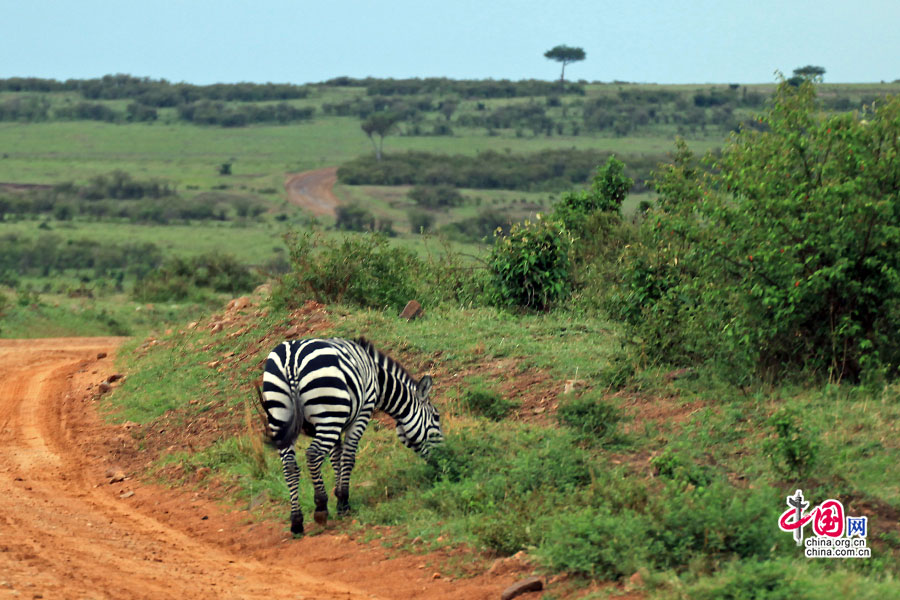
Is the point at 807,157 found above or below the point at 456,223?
above

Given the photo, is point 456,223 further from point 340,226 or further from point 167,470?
point 167,470

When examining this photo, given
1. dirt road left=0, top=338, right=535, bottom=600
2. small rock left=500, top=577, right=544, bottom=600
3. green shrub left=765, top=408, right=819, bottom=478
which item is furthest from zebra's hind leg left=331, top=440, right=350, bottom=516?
green shrub left=765, top=408, right=819, bottom=478

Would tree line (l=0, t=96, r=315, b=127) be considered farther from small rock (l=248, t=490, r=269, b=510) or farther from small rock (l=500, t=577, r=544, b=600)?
small rock (l=500, t=577, r=544, b=600)

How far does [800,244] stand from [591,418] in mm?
2550

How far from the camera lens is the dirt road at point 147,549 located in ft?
20.8

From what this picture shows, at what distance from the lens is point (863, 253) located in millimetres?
9008

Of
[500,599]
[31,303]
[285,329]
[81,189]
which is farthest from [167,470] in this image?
[81,189]

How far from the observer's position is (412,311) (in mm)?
13906

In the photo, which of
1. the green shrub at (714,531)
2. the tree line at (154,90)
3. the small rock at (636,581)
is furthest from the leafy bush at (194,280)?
the tree line at (154,90)

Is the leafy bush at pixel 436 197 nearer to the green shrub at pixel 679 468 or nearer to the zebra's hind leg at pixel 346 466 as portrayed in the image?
the zebra's hind leg at pixel 346 466

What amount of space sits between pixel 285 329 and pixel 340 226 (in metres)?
35.6

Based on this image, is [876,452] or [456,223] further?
[456,223]

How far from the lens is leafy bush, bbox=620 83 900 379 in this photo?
8953 millimetres

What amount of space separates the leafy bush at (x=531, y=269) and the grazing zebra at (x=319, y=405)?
24.0 ft
